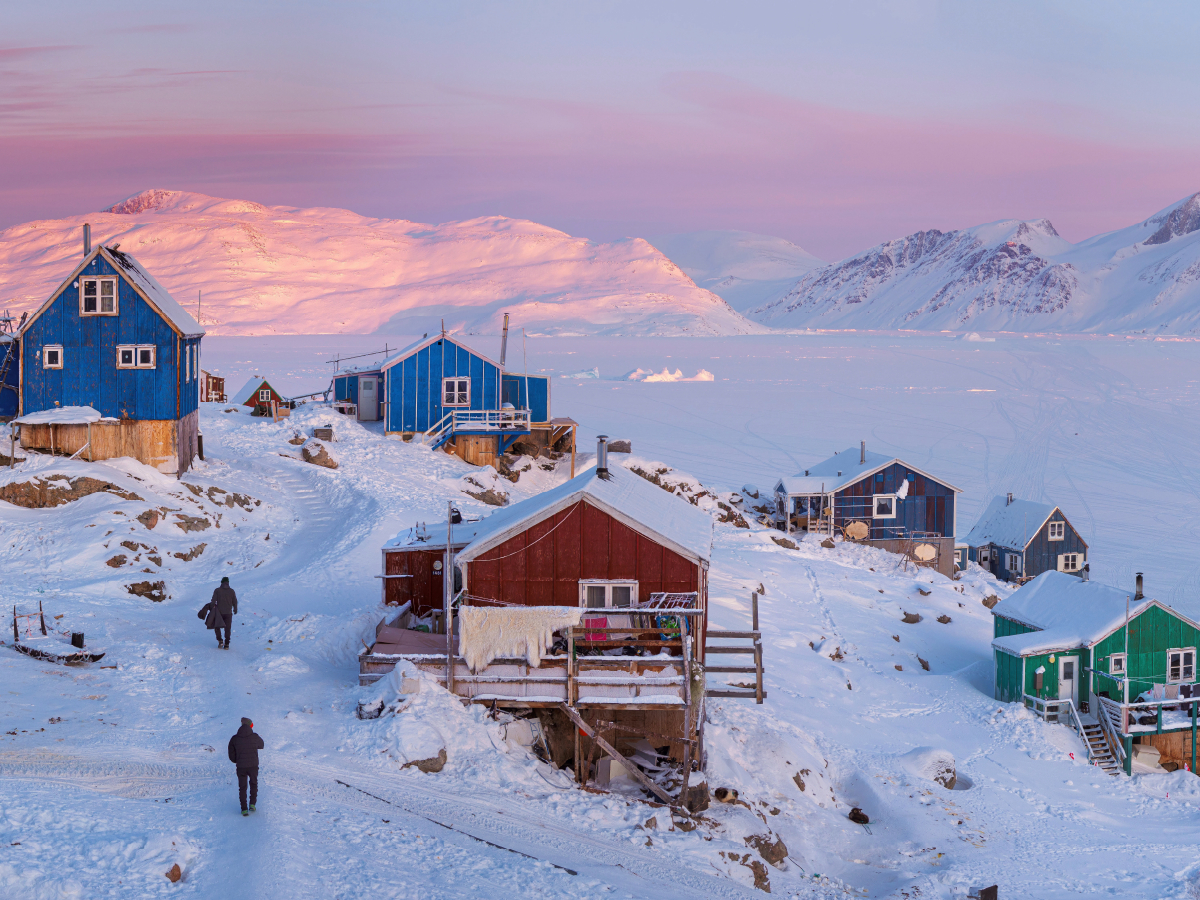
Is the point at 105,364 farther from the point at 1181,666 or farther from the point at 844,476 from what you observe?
the point at 1181,666

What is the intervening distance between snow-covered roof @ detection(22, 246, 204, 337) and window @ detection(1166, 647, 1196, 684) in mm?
33341

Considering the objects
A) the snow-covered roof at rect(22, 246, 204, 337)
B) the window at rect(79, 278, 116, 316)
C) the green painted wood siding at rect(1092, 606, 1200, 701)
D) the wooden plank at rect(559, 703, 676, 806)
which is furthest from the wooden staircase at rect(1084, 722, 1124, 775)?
the window at rect(79, 278, 116, 316)

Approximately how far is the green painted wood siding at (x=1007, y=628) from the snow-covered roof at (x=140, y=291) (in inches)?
1142

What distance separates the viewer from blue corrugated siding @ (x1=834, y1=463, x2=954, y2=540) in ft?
167

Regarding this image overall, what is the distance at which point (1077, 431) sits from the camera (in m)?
92.2

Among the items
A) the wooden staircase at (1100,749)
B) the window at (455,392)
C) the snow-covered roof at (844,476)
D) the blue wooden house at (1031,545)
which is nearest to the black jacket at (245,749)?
the wooden staircase at (1100,749)

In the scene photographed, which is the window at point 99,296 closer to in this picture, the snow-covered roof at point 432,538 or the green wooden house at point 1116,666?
the snow-covered roof at point 432,538

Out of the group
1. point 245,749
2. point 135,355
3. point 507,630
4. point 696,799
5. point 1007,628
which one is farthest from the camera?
point 135,355

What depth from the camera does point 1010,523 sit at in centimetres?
5284

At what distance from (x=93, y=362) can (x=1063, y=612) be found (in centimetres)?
3268

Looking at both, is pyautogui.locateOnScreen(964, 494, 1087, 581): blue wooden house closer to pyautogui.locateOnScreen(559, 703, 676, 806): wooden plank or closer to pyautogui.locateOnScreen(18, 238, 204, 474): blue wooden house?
pyautogui.locateOnScreen(559, 703, 676, 806): wooden plank

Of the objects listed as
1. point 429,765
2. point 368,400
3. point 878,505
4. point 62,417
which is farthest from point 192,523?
point 878,505

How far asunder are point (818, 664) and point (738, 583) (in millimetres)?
5952

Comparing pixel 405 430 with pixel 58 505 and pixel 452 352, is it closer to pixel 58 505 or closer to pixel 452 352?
pixel 452 352
